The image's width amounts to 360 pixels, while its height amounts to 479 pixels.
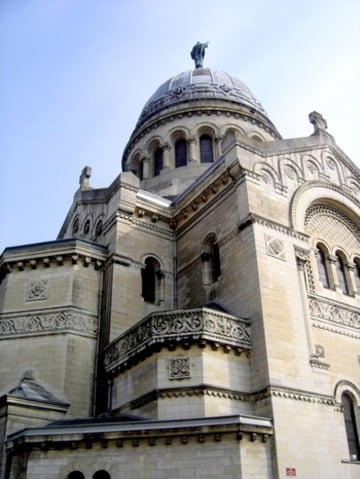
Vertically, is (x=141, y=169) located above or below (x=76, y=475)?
above

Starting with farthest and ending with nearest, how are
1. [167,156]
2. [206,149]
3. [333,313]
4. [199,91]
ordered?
1. [199,91]
2. [206,149]
3. [167,156]
4. [333,313]

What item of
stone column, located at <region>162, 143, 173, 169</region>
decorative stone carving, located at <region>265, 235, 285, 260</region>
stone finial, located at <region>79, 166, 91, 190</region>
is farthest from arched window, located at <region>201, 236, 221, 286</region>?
stone column, located at <region>162, 143, 173, 169</region>

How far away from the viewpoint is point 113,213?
22.8 m

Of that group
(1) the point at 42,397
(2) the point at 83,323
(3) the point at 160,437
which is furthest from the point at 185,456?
(2) the point at 83,323

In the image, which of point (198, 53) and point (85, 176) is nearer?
point (85, 176)

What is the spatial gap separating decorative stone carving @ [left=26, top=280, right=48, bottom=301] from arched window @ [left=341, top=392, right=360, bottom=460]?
11.6 metres

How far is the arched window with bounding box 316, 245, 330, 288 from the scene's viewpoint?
70.2ft

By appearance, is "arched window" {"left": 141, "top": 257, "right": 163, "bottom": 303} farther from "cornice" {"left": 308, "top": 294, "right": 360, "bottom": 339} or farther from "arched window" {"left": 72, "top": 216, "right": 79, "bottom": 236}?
"arched window" {"left": 72, "top": 216, "right": 79, "bottom": 236}

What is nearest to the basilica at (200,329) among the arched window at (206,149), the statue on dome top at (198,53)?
the arched window at (206,149)

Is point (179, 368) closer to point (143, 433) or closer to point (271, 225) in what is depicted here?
point (143, 433)

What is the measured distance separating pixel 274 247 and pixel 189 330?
474cm

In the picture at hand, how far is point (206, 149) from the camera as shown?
34406 mm

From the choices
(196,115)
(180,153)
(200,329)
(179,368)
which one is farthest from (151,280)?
(196,115)

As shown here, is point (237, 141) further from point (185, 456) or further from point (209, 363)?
point (185, 456)
